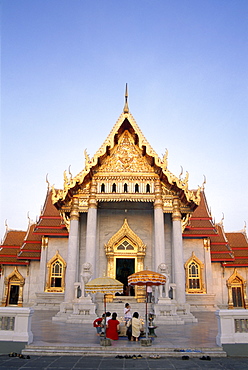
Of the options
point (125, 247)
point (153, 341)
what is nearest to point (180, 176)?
point (125, 247)

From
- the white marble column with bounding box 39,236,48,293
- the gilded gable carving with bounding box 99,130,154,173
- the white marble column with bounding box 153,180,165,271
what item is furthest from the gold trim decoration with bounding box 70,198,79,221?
the white marble column with bounding box 39,236,48,293

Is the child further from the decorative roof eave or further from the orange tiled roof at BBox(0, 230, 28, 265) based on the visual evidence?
the orange tiled roof at BBox(0, 230, 28, 265)

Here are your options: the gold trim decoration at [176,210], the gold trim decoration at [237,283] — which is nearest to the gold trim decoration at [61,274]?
the gold trim decoration at [176,210]

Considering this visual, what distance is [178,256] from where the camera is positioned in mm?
14273

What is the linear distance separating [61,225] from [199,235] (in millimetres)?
8147

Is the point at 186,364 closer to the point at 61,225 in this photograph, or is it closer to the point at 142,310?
the point at 142,310

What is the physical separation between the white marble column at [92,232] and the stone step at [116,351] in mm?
6091

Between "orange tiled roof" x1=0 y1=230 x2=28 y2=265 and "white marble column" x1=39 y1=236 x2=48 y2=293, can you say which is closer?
"white marble column" x1=39 y1=236 x2=48 y2=293

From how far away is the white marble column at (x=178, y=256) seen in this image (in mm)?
13869

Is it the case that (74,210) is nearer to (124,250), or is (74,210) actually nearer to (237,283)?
(124,250)

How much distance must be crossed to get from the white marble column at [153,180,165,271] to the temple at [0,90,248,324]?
40mm

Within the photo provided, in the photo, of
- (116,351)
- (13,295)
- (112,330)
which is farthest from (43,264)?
(116,351)

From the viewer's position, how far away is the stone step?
7188 millimetres

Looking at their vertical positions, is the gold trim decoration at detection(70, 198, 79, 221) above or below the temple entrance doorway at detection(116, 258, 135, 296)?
above
